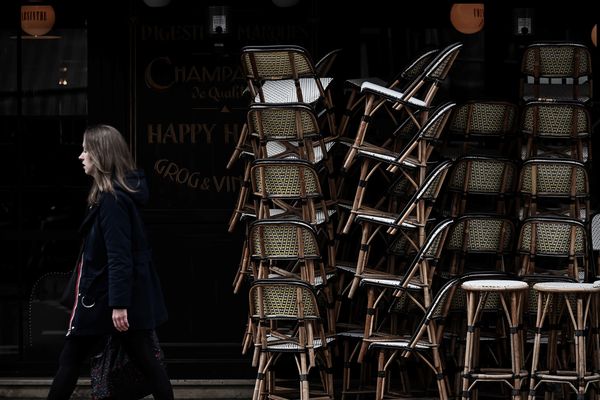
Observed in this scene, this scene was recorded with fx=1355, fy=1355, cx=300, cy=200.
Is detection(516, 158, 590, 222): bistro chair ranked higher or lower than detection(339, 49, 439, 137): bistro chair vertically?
lower

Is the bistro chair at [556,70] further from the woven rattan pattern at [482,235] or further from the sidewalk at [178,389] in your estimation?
the sidewalk at [178,389]

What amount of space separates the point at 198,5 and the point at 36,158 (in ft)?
5.67

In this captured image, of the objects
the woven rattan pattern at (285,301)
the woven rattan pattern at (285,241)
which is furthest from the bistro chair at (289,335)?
the woven rattan pattern at (285,241)

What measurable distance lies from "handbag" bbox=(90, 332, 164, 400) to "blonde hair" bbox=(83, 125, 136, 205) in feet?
3.02

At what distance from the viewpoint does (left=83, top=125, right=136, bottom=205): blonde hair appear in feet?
27.0

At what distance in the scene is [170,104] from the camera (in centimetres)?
1054

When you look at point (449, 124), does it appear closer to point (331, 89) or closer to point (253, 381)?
point (331, 89)

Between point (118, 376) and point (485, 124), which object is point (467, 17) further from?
point (118, 376)

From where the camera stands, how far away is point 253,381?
10.5m

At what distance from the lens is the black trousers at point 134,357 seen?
8.17 metres

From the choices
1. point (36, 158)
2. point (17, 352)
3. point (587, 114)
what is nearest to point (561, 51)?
point (587, 114)

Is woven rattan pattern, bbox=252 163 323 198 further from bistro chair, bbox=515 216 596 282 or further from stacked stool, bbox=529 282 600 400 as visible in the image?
stacked stool, bbox=529 282 600 400

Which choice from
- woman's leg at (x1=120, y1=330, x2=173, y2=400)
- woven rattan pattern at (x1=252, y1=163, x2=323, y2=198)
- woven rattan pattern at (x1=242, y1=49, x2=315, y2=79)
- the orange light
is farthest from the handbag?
the orange light

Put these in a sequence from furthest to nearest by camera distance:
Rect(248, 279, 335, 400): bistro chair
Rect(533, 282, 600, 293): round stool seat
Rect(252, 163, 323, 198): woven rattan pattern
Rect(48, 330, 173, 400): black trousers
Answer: Rect(252, 163, 323, 198): woven rattan pattern, Rect(248, 279, 335, 400): bistro chair, Rect(533, 282, 600, 293): round stool seat, Rect(48, 330, 173, 400): black trousers
